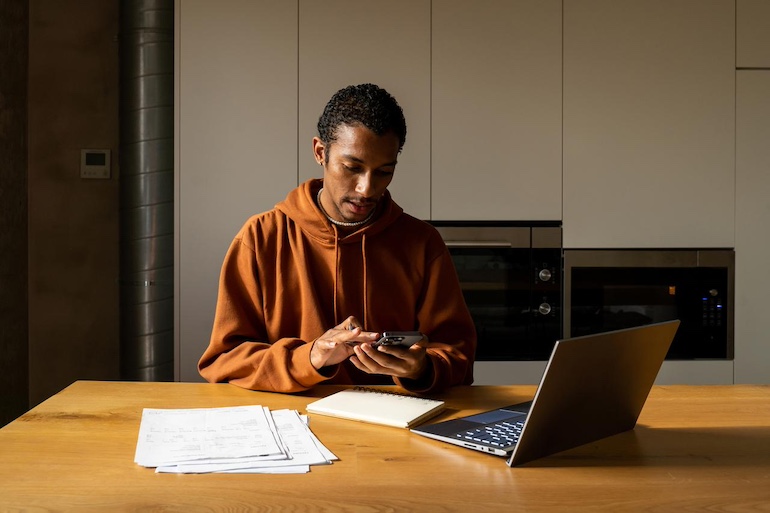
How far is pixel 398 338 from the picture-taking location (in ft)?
4.50

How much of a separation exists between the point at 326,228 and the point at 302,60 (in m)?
1.26

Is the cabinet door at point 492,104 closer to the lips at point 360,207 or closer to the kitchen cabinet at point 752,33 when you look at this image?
the kitchen cabinet at point 752,33

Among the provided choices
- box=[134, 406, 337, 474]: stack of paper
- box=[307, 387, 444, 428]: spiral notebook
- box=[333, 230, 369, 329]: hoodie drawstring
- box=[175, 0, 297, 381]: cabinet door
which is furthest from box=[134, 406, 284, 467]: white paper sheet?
box=[175, 0, 297, 381]: cabinet door

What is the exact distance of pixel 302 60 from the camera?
112 inches

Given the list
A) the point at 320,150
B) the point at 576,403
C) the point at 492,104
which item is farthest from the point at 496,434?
the point at 492,104

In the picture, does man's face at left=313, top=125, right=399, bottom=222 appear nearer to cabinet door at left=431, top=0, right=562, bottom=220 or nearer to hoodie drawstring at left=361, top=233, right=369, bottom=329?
hoodie drawstring at left=361, top=233, right=369, bottom=329

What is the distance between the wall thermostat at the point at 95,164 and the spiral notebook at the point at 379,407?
2.35 meters

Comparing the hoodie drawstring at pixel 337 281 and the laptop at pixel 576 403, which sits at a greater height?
the hoodie drawstring at pixel 337 281

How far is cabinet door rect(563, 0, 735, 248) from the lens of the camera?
2.90 m

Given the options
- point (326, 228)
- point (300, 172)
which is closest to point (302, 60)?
point (300, 172)

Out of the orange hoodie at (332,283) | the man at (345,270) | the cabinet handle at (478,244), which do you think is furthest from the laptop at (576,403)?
the cabinet handle at (478,244)

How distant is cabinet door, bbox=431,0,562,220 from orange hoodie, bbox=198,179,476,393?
104 centimetres

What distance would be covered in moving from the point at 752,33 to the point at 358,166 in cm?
199

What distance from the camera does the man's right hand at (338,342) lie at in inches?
52.9
